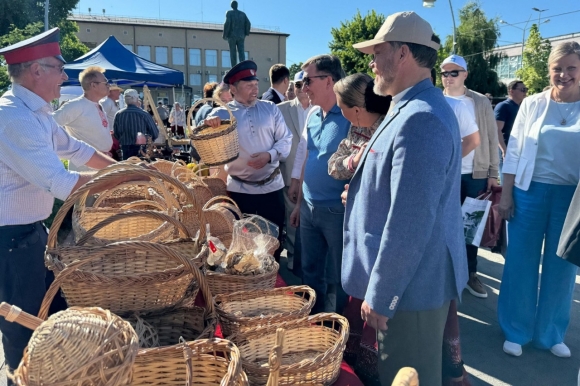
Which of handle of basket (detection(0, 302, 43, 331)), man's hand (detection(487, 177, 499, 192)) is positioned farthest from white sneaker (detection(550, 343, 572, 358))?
handle of basket (detection(0, 302, 43, 331))

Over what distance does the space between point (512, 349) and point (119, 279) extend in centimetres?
258

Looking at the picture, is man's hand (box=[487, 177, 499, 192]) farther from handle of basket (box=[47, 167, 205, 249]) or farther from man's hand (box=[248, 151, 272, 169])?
handle of basket (box=[47, 167, 205, 249])

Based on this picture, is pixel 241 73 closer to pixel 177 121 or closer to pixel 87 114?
pixel 87 114

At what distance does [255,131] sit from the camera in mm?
3443

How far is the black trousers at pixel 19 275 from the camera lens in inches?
80.1

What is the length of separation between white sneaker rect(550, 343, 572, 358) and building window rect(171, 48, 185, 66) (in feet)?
181

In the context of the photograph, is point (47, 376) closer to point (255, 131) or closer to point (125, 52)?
point (255, 131)

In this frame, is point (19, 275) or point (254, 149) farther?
point (254, 149)

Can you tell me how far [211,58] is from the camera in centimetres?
5416

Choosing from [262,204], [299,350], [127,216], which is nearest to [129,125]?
[262,204]

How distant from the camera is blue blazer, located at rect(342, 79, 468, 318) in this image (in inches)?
55.6

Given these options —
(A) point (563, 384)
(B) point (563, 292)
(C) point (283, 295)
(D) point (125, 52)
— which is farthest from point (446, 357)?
(D) point (125, 52)

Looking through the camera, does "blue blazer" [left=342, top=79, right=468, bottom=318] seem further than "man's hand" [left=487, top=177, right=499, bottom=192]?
No

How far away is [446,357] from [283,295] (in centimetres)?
86
